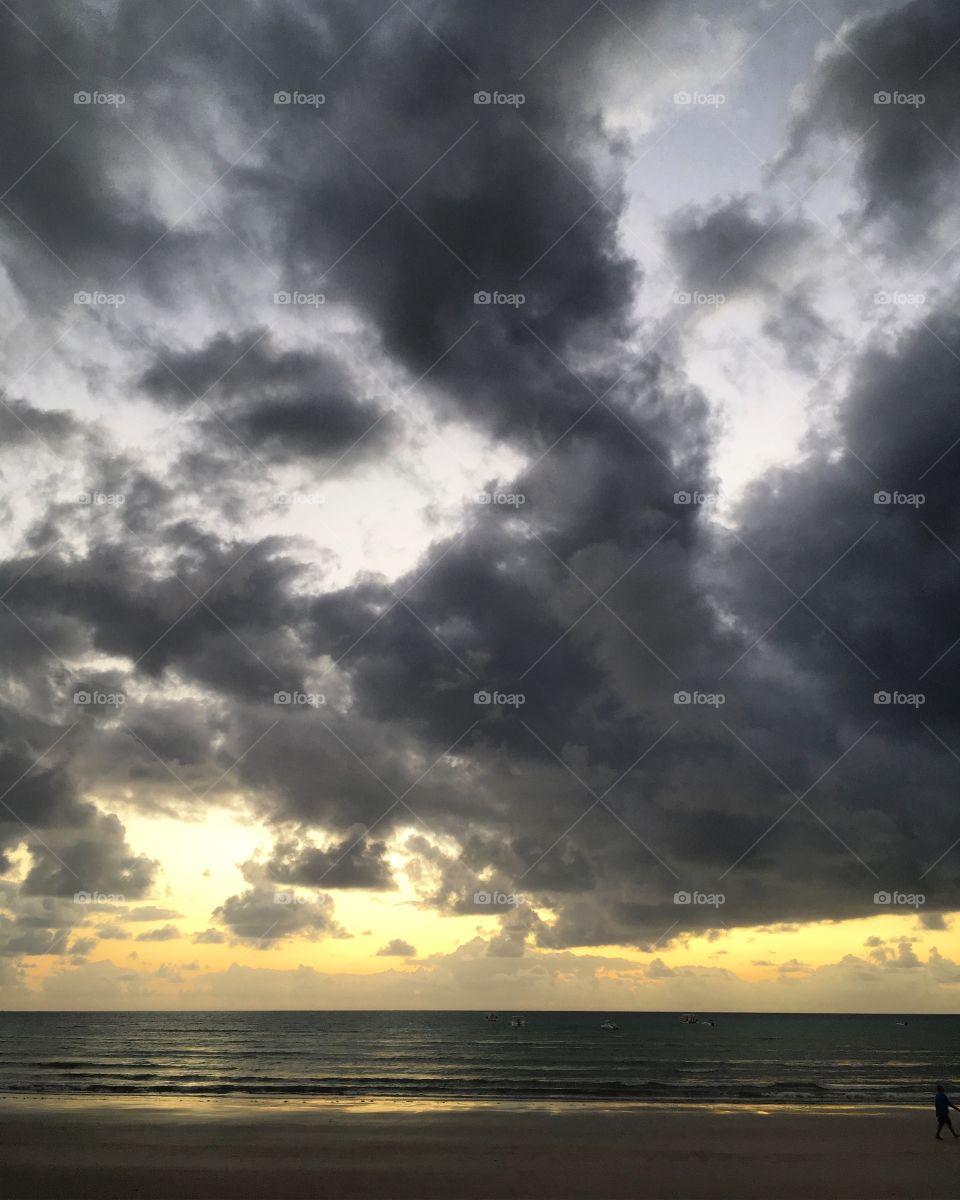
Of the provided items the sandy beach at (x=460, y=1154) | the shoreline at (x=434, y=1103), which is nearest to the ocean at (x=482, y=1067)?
the shoreline at (x=434, y=1103)

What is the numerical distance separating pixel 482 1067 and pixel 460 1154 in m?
43.8

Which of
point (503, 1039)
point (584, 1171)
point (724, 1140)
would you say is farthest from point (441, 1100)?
point (503, 1039)

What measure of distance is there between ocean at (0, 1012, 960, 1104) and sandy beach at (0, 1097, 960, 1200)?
10.0 m

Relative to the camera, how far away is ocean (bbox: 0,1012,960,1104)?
155 ft

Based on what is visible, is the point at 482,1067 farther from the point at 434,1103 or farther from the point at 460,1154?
the point at 460,1154

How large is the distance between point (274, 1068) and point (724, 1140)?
142 feet

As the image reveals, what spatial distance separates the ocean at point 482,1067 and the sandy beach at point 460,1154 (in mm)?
10031

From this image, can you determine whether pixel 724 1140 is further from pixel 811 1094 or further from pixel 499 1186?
pixel 811 1094

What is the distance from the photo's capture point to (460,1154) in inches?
1043

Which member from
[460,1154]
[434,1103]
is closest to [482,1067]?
[434,1103]

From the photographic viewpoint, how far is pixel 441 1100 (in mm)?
41781

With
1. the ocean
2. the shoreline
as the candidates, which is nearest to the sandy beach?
the shoreline

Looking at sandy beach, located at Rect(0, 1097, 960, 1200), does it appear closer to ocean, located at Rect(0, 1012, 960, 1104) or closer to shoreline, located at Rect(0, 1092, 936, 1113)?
shoreline, located at Rect(0, 1092, 936, 1113)

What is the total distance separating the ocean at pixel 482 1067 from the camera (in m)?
47.4
